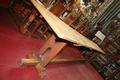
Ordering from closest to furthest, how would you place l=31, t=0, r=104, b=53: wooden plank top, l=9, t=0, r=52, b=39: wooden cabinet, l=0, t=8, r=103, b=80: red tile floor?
1. l=31, t=0, r=104, b=53: wooden plank top
2. l=0, t=8, r=103, b=80: red tile floor
3. l=9, t=0, r=52, b=39: wooden cabinet

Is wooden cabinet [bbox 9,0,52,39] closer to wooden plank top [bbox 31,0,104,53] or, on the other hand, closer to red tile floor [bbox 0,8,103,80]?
red tile floor [bbox 0,8,103,80]

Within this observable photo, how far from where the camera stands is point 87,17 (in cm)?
580

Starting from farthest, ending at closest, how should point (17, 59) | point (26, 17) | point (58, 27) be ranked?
1. point (26, 17)
2. point (17, 59)
3. point (58, 27)

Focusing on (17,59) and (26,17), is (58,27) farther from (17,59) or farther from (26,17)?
(26,17)

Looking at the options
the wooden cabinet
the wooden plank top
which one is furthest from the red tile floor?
the wooden plank top

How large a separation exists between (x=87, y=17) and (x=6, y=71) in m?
3.78

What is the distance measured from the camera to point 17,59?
3.24 meters

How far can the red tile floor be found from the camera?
2938 mm

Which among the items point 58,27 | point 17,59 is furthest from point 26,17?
point 58,27

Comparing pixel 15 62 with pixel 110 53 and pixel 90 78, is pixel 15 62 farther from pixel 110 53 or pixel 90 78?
pixel 110 53

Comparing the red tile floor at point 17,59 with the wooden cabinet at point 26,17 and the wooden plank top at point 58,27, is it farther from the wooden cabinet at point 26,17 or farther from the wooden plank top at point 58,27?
the wooden plank top at point 58,27

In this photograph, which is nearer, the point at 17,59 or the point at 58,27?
the point at 58,27

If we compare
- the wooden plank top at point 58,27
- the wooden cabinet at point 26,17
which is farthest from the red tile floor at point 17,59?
the wooden plank top at point 58,27

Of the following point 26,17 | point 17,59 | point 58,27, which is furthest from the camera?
point 26,17
